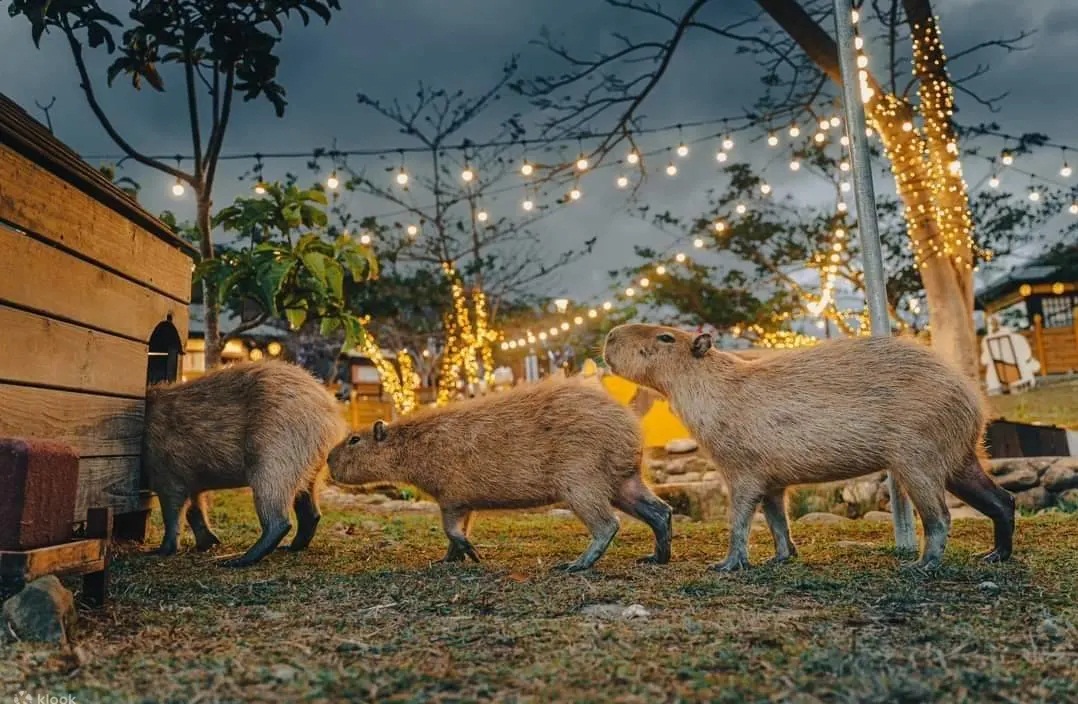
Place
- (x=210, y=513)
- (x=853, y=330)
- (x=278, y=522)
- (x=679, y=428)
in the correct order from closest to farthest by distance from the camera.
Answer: (x=278, y=522), (x=210, y=513), (x=679, y=428), (x=853, y=330)

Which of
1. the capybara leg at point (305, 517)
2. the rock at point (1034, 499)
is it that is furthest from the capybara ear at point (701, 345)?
the rock at point (1034, 499)

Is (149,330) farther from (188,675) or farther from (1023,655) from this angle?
(1023,655)

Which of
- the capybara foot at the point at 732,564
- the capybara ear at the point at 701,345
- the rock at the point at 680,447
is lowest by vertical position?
the capybara foot at the point at 732,564

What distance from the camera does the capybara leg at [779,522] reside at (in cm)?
402

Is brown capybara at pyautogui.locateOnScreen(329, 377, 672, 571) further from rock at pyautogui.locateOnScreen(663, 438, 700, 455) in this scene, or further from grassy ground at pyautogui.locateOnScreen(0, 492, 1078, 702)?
rock at pyautogui.locateOnScreen(663, 438, 700, 455)

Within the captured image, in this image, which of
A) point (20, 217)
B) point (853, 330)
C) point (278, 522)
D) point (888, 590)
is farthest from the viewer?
point (853, 330)

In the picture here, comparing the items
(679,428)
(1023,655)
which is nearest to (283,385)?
(1023,655)

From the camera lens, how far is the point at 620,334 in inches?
169

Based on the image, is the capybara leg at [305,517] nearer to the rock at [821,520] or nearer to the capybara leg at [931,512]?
the capybara leg at [931,512]

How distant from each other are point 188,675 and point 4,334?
1961mm

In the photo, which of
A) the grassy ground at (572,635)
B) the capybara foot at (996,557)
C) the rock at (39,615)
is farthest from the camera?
the capybara foot at (996,557)

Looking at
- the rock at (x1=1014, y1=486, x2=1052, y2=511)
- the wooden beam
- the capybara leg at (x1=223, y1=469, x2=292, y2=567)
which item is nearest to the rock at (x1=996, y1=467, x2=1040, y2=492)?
the rock at (x1=1014, y1=486, x2=1052, y2=511)

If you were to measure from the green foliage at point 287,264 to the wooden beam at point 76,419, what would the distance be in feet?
4.45

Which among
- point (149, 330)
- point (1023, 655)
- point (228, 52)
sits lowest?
point (1023, 655)
